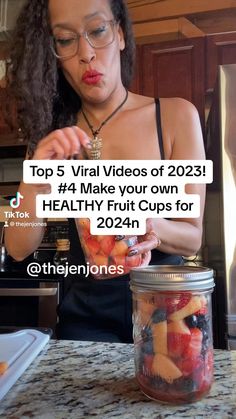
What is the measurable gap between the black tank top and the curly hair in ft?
0.53

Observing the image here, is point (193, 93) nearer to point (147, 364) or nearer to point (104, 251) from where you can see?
point (104, 251)

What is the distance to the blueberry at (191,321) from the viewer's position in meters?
0.26

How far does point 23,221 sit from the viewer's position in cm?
72

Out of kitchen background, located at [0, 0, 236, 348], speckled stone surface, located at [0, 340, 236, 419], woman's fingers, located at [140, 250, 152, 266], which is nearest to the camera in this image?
speckled stone surface, located at [0, 340, 236, 419]

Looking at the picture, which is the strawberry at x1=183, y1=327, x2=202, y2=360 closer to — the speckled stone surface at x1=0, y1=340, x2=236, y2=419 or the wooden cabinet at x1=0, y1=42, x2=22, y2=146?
the speckled stone surface at x1=0, y1=340, x2=236, y2=419

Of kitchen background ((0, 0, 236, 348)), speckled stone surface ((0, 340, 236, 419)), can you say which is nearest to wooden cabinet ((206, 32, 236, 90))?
kitchen background ((0, 0, 236, 348))

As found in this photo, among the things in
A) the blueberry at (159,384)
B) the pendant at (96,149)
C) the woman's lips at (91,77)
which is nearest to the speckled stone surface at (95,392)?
the blueberry at (159,384)

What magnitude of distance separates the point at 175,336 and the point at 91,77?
0.59 meters

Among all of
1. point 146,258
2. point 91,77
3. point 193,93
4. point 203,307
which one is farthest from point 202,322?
point 193,93

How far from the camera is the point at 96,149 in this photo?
0.69 m

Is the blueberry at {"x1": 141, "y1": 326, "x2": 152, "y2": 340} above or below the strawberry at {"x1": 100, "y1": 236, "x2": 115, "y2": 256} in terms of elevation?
below

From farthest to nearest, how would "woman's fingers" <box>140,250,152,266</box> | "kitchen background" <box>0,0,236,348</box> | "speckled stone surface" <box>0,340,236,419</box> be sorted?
1. "kitchen background" <box>0,0,236,348</box>
2. "woman's fingers" <box>140,250,152,266</box>
3. "speckled stone surface" <box>0,340,236,419</box>

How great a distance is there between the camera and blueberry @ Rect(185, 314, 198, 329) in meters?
0.26

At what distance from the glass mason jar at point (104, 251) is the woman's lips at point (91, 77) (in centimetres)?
30
